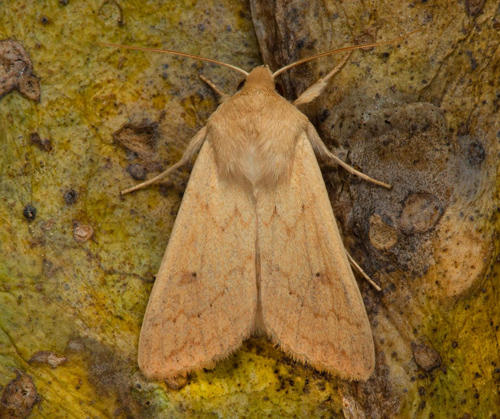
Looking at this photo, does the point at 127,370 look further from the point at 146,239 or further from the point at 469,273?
the point at 469,273

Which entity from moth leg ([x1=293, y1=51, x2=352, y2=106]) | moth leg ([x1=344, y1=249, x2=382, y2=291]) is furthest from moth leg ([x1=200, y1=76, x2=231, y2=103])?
moth leg ([x1=344, y1=249, x2=382, y2=291])

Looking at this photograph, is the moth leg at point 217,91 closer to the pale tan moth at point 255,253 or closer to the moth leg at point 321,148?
the pale tan moth at point 255,253

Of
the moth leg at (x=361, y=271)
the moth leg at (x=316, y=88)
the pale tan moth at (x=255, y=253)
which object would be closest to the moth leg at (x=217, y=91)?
the pale tan moth at (x=255, y=253)

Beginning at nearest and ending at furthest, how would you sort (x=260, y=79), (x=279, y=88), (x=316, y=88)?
(x=316, y=88) → (x=260, y=79) → (x=279, y=88)

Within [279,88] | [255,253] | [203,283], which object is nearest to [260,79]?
[279,88]

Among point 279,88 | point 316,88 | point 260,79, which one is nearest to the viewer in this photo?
point 316,88

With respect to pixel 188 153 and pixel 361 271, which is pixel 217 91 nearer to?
pixel 188 153

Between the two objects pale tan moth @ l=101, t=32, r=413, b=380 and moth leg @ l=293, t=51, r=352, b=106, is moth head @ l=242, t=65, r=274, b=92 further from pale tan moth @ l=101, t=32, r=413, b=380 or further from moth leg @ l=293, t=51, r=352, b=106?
moth leg @ l=293, t=51, r=352, b=106
